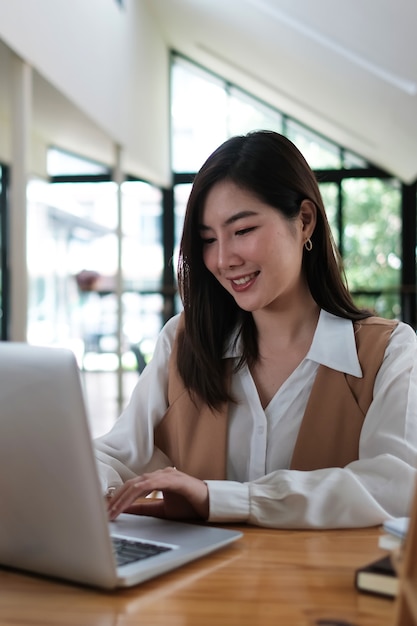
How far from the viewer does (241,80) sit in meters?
10.2

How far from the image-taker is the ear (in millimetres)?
1788

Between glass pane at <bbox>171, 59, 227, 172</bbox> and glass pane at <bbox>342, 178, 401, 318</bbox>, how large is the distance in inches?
73.6

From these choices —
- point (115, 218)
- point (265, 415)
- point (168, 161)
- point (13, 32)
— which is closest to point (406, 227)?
point (168, 161)

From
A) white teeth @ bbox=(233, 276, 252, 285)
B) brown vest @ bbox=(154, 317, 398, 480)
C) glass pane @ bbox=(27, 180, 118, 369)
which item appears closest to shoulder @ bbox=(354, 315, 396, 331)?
brown vest @ bbox=(154, 317, 398, 480)

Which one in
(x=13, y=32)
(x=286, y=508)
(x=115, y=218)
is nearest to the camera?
(x=286, y=508)

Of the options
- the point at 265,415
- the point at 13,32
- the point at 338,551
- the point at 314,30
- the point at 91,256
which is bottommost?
the point at 338,551

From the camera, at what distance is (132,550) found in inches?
43.8

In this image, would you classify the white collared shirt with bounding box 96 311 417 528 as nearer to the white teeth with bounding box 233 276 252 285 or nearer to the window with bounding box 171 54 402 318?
the white teeth with bounding box 233 276 252 285

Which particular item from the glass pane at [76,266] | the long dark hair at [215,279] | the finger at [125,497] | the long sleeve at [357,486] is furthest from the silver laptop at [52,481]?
the glass pane at [76,266]

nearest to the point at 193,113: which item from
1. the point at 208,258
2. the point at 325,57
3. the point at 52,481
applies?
the point at 325,57

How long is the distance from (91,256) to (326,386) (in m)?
7.16

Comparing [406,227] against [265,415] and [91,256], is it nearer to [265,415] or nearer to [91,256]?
[91,256]

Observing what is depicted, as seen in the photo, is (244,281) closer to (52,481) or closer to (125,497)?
(125,497)

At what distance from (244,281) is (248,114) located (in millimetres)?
9149
